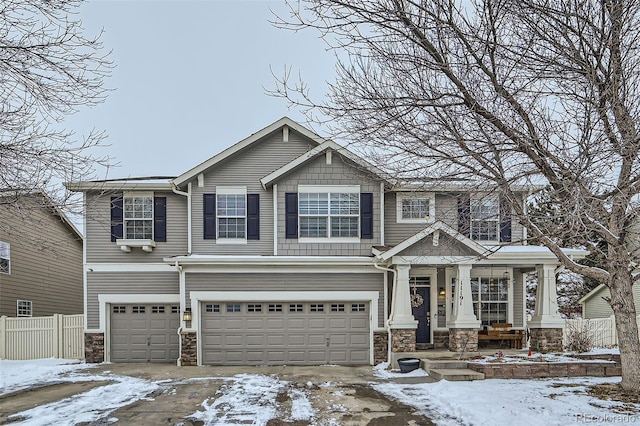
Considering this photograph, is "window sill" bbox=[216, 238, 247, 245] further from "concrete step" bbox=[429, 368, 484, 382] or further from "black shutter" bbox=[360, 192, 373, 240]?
"concrete step" bbox=[429, 368, 484, 382]

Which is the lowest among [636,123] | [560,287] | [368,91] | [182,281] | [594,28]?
[560,287]

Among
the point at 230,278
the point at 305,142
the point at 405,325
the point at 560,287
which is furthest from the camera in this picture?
the point at 560,287

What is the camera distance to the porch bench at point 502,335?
15297 mm

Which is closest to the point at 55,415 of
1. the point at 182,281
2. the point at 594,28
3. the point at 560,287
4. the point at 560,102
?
the point at 182,281

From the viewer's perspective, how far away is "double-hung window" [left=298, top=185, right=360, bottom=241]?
15.4 m

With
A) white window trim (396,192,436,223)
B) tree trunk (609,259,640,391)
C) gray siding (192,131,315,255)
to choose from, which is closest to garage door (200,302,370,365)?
gray siding (192,131,315,255)

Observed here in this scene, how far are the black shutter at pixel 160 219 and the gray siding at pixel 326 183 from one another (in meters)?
3.53

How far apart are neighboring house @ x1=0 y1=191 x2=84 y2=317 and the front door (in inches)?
399

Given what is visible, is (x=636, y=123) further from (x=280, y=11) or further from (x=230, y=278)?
(x=230, y=278)

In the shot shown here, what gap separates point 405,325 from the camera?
46.3 ft

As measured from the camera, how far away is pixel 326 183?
612 inches

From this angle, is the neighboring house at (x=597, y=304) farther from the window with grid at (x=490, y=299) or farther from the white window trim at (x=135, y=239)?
the white window trim at (x=135, y=239)

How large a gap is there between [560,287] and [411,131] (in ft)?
83.3

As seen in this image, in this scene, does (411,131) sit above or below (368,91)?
below
